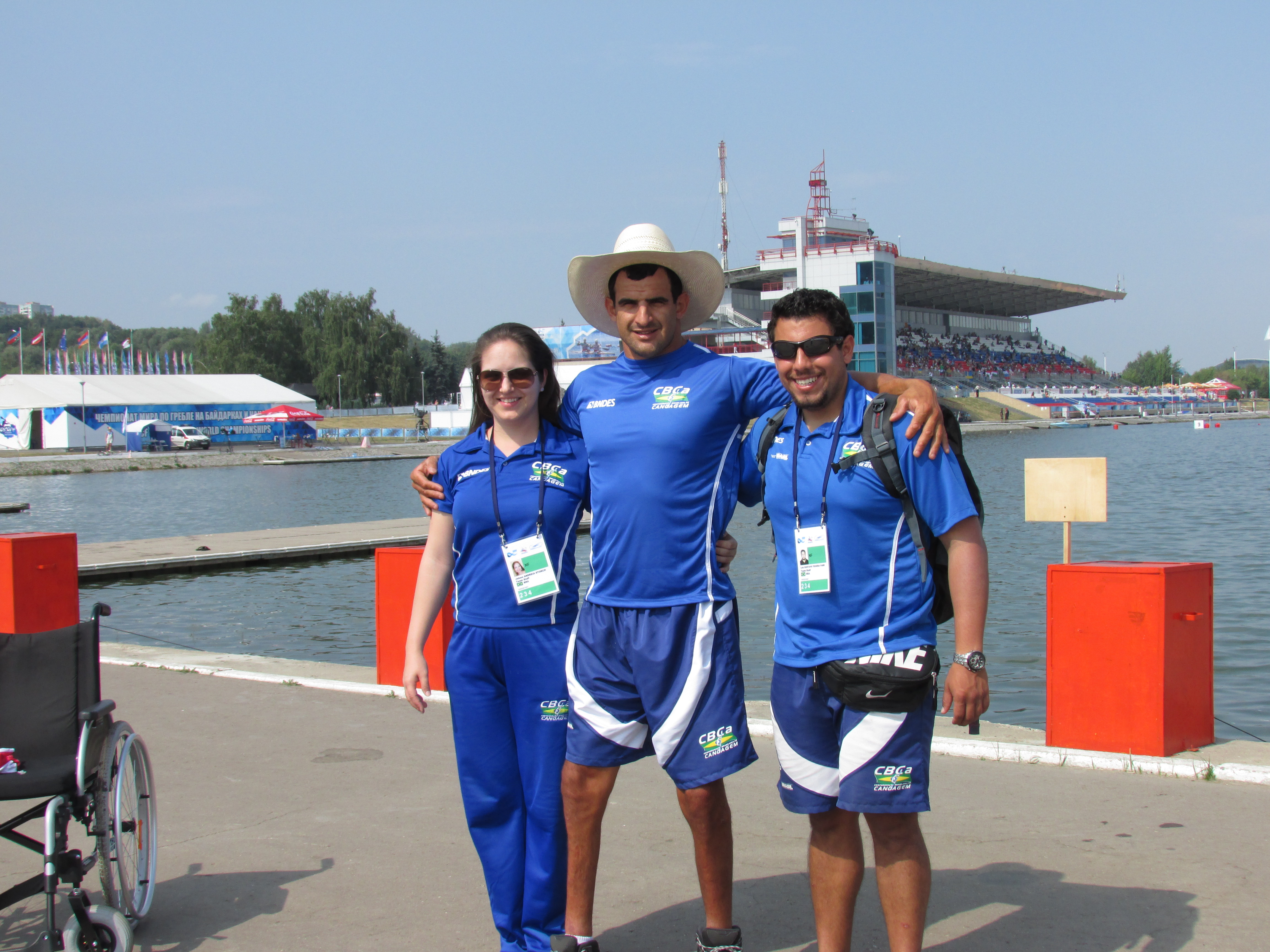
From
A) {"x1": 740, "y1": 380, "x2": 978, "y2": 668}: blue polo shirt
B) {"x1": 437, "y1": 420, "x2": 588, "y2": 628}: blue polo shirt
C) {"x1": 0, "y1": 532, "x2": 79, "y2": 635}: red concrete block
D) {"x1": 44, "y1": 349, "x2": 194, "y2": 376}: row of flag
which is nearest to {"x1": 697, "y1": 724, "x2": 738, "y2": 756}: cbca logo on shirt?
{"x1": 740, "y1": 380, "x2": 978, "y2": 668}: blue polo shirt

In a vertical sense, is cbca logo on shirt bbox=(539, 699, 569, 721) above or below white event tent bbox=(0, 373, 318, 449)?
below

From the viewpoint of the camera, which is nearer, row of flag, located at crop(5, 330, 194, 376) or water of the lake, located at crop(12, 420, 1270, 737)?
water of the lake, located at crop(12, 420, 1270, 737)

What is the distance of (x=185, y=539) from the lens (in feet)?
61.2

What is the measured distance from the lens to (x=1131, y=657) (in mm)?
4973

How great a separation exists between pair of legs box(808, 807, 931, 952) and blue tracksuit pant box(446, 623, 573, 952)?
0.77m

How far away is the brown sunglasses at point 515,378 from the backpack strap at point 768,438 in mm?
723

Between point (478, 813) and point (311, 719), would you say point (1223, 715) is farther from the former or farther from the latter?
point (478, 813)

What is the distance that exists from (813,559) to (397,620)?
15.7 ft

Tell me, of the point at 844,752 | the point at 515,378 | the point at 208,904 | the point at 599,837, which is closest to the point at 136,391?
the point at 208,904

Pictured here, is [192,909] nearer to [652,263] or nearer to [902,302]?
[652,263]

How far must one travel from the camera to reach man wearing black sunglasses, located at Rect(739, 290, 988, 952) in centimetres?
279

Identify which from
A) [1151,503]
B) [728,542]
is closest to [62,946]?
[728,542]

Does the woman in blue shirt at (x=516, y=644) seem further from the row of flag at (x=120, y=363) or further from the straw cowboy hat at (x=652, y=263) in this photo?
the row of flag at (x=120, y=363)

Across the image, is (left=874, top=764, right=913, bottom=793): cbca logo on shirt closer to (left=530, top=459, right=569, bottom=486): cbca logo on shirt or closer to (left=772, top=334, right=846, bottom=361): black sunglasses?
(left=772, top=334, right=846, bottom=361): black sunglasses
